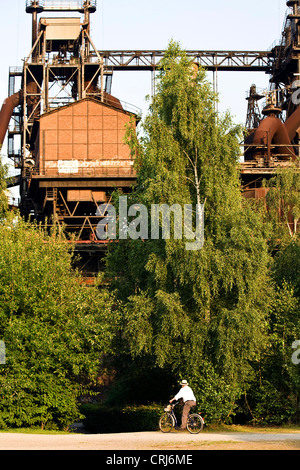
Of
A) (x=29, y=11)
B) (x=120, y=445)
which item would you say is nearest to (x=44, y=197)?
(x=29, y=11)

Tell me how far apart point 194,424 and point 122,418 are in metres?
9.13

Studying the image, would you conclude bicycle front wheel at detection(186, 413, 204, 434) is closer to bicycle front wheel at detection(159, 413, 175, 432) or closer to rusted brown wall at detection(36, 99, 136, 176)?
bicycle front wheel at detection(159, 413, 175, 432)

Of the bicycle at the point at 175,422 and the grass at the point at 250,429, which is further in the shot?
the grass at the point at 250,429

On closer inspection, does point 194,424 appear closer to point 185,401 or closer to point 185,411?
point 185,411

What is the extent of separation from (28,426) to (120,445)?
10.3 metres

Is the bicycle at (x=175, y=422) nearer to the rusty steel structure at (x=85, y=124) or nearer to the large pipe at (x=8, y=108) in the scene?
the rusty steel structure at (x=85, y=124)

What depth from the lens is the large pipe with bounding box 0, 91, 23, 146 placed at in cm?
6100

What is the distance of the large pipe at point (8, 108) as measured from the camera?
61.0 m

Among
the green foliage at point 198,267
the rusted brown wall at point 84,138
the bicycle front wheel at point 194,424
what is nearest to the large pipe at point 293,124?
the rusted brown wall at point 84,138

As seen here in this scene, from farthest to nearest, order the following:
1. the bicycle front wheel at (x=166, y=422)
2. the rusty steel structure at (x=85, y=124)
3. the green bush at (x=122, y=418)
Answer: the rusty steel structure at (x=85, y=124) → the green bush at (x=122, y=418) → the bicycle front wheel at (x=166, y=422)

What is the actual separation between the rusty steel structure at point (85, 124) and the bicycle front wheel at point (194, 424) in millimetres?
23580

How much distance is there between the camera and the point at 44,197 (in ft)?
174

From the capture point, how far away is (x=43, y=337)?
2553cm
